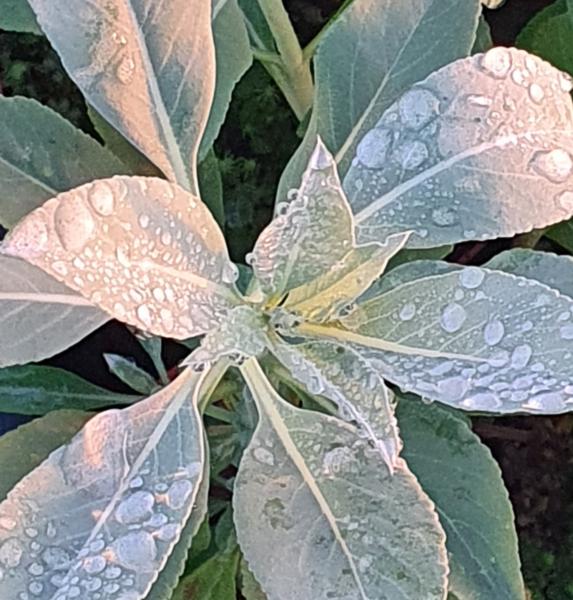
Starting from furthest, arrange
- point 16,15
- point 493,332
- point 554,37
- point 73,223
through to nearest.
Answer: point 554,37
point 16,15
point 493,332
point 73,223

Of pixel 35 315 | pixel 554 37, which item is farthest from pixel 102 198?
pixel 554 37

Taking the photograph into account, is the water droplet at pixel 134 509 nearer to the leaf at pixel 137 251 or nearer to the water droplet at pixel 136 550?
the water droplet at pixel 136 550

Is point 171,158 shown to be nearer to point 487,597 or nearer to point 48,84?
point 487,597

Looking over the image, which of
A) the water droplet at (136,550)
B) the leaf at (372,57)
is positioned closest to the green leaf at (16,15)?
the leaf at (372,57)

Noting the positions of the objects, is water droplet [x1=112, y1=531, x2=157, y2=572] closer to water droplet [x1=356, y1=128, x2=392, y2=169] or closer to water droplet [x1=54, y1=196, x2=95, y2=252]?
water droplet [x1=54, y1=196, x2=95, y2=252]

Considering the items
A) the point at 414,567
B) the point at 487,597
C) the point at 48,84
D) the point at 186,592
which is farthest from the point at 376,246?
the point at 48,84

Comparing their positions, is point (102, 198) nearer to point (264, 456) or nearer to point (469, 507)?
point (264, 456)

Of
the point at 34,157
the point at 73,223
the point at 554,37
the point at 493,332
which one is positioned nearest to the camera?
the point at 73,223
